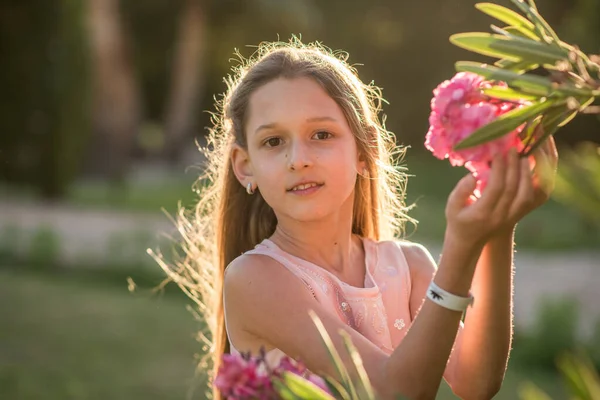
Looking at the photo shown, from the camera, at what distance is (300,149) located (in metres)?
2.13

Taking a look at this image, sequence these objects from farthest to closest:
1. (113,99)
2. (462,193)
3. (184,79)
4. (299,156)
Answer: (184,79), (113,99), (299,156), (462,193)

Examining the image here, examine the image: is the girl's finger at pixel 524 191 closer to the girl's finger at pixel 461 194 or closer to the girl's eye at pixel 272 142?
the girl's finger at pixel 461 194

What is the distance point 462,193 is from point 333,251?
1.05 meters

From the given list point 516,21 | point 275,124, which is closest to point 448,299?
point 516,21

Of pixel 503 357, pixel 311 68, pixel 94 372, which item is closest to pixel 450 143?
pixel 503 357

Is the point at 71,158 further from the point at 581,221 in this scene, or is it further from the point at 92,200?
the point at 581,221

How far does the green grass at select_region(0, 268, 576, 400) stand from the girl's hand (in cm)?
414

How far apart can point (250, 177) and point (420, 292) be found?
0.53 metres

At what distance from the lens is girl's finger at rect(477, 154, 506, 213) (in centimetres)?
128

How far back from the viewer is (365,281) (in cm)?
243

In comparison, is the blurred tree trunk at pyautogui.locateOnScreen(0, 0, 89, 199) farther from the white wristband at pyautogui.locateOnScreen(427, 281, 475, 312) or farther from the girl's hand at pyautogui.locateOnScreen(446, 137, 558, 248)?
the girl's hand at pyautogui.locateOnScreen(446, 137, 558, 248)

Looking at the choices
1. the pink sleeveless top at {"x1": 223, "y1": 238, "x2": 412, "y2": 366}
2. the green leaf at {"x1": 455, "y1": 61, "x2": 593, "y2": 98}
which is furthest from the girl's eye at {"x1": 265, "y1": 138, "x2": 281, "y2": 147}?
the green leaf at {"x1": 455, "y1": 61, "x2": 593, "y2": 98}

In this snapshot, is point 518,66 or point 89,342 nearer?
point 518,66

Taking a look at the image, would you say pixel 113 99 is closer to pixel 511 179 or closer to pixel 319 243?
pixel 319 243
